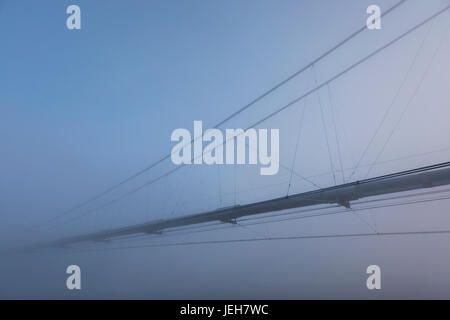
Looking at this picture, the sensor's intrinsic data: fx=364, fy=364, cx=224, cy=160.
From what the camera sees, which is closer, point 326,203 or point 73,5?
point 73,5

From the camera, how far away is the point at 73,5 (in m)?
2.47

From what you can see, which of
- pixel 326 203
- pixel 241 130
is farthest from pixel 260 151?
pixel 326 203

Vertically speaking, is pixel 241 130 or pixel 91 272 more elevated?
pixel 241 130

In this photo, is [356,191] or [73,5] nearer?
[73,5]
